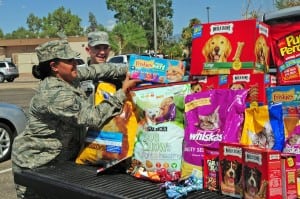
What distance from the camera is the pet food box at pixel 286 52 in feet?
9.83

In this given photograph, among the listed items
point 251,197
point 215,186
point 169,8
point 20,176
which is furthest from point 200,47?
point 169,8

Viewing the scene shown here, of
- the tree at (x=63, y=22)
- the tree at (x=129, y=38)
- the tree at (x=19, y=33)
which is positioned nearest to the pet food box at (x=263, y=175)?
the tree at (x=129, y=38)

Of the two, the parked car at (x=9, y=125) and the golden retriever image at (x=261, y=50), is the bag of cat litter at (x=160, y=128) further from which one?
the parked car at (x=9, y=125)

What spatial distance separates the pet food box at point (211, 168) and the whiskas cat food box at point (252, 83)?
14.8 inches

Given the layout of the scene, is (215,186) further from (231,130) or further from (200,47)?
(200,47)

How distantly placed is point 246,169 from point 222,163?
188 mm

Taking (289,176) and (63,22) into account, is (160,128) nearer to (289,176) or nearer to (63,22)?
(289,176)

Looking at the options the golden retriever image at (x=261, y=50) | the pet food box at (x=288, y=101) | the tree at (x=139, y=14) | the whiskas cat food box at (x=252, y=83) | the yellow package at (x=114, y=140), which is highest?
the tree at (x=139, y=14)

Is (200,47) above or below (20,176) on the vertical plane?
above

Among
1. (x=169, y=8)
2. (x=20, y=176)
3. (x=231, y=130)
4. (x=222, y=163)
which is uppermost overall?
(x=169, y=8)

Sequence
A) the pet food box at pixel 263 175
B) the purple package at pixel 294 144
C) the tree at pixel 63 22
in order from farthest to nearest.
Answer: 1. the tree at pixel 63 22
2. the purple package at pixel 294 144
3. the pet food box at pixel 263 175

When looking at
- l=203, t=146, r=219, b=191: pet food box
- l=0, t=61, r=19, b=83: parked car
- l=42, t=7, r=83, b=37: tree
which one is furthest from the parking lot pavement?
l=42, t=7, r=83, b=37: tree

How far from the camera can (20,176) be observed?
338 centimetres

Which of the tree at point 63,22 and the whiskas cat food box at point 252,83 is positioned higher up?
the tree at point 63,22
